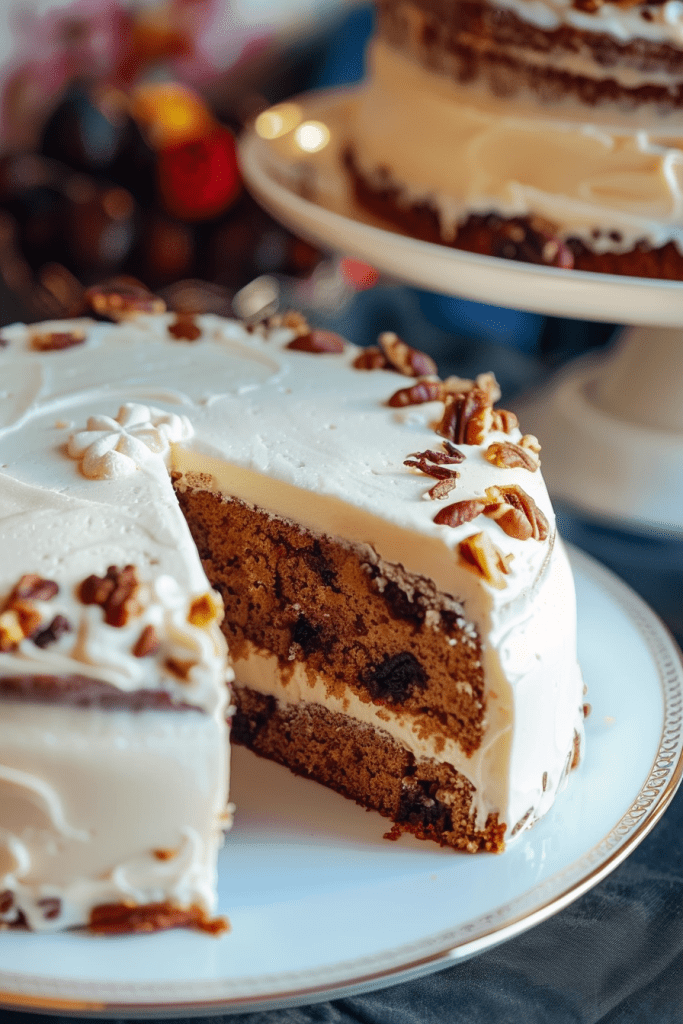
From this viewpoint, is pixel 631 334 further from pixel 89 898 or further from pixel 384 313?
pixel 89 898

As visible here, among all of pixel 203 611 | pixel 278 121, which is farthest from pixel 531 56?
pixel 203 611

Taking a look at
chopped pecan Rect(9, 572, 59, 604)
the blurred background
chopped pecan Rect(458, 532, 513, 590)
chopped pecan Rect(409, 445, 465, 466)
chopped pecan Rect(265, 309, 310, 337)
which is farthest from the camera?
the blurred background

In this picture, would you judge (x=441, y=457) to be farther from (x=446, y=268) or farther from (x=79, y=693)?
(x=79, y=693)

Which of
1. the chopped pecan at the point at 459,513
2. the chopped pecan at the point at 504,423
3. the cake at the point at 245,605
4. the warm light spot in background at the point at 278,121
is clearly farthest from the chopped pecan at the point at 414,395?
the warm light spot in background at the point at 278,121

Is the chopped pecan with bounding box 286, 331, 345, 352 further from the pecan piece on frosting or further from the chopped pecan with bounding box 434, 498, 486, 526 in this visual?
the chopped pecan with bounding box 434, 498, 486, 526

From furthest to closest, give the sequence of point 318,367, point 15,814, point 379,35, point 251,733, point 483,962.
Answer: point 379,35
point 318,367
point 251,733
point 483,962
point 15,814

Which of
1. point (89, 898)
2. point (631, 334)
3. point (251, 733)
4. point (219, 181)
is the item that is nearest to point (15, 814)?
point (89, 898)

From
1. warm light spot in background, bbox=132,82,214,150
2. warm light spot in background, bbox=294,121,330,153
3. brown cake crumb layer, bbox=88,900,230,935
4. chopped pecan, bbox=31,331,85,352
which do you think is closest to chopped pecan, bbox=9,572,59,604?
brown cake crumb layer, bbox=88,900,230,935
